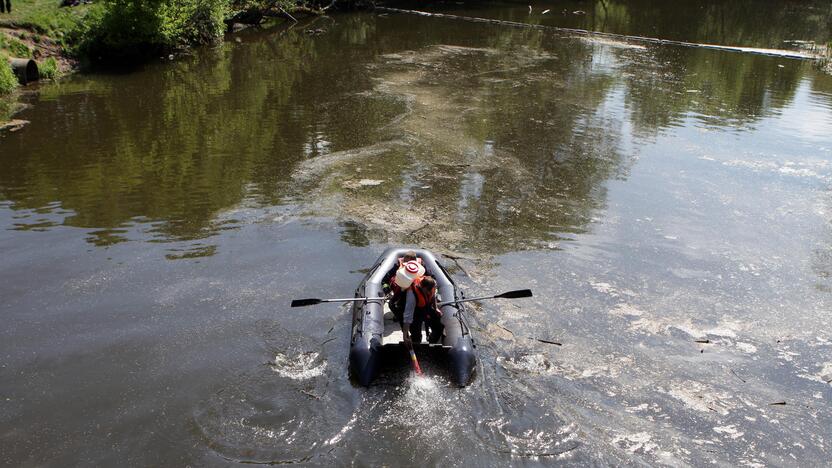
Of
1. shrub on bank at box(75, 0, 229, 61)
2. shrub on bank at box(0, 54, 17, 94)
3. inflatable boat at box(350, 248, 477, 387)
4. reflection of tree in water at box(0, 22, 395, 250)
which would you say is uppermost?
shrub on bank at box(75, 0, 229, 61)

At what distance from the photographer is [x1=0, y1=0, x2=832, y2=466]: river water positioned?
6.67 meters

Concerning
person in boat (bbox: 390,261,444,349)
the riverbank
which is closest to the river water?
person in boat (bbox: 390,261,444,349)

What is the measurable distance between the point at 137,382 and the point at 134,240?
3657 millimetres

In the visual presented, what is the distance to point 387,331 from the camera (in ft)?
26.2

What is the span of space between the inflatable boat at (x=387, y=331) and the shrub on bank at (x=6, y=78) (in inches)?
562

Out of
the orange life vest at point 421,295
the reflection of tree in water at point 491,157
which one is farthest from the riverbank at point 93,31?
the orange life vest at point 421,295

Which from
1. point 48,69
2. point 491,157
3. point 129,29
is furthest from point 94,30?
point 491,157

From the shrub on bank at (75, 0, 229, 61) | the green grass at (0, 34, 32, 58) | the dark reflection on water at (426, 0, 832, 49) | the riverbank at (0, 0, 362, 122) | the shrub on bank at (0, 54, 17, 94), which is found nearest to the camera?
the shrub on bank at (0, 54, 17, 94)

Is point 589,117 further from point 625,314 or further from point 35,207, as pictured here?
point 35,207

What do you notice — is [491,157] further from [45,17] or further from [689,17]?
[689,17]

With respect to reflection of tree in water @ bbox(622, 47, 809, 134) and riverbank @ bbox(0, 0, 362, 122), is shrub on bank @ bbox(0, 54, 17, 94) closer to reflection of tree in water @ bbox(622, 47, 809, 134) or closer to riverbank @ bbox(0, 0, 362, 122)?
riverbank @ bbox(0, 0, 362, 122)

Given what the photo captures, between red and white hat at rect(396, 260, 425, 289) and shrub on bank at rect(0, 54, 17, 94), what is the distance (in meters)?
15.2

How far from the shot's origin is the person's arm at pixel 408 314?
7266 mm

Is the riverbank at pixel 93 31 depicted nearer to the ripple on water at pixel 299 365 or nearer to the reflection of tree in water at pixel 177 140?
the reflection of tree in water at pixel 177 140
